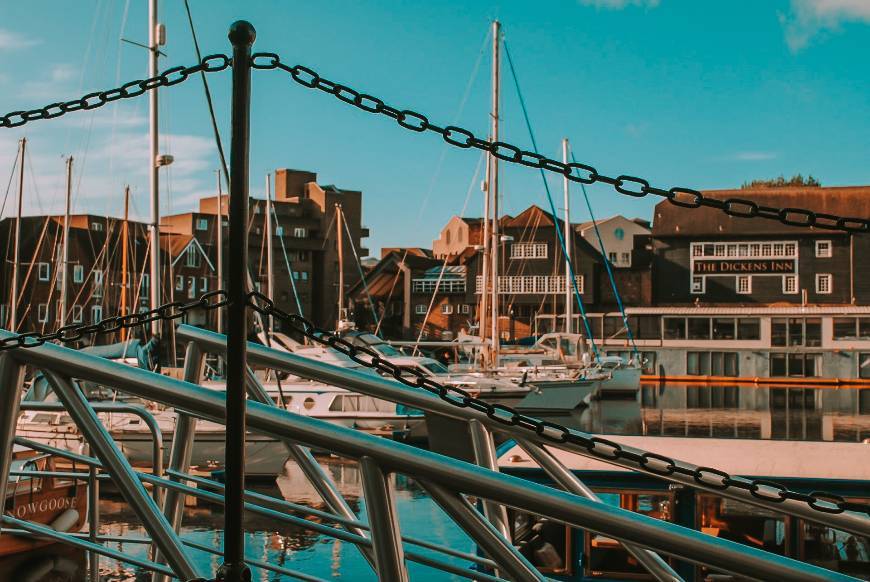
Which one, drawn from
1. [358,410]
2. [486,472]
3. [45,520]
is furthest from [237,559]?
[358,410]

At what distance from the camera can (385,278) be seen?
3273 inches

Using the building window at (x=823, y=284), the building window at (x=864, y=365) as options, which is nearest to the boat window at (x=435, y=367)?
the building window at (x=864, y=365)

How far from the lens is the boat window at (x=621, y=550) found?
28.9 ft

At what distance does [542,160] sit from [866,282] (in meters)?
71.8

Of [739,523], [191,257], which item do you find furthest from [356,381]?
[191,257]

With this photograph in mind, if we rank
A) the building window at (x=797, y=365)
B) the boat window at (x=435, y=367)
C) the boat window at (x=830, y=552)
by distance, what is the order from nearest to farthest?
the boat window at (x=830, y=552), the boat window at (x=435, y=367), the building window at (x=797, y=365)

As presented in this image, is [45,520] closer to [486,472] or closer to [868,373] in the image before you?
[486,472]

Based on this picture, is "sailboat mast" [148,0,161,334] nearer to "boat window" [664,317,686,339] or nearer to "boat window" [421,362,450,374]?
"boat window" [421,362,450,374]

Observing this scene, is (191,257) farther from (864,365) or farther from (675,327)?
(864,365)

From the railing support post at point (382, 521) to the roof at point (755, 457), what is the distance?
5967 millimetres

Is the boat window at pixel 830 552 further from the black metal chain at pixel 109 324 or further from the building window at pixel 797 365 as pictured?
the building window at pixel 797 365

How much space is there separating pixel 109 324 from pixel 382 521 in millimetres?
1500

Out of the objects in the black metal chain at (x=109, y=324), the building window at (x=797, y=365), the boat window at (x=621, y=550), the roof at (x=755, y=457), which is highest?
the black metal chain at (x=109, y=324)

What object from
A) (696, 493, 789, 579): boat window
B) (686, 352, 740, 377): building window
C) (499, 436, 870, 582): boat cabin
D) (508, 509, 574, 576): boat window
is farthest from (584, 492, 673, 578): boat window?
(686, 352, 740, 377): building window
